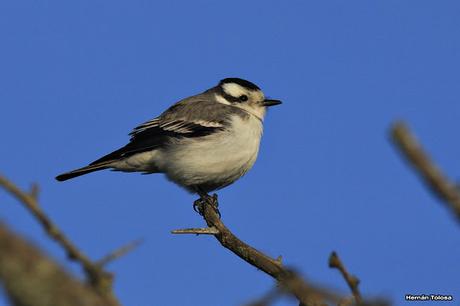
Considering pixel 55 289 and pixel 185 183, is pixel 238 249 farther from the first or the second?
pixel 55 289

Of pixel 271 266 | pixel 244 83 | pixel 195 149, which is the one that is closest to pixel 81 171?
pixel 195 149

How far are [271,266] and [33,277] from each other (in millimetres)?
3743

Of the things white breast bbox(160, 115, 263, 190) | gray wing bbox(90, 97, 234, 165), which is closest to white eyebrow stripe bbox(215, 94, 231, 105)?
gray wing bbox(90, 97, 234, 165)

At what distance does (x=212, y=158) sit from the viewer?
33.8ft

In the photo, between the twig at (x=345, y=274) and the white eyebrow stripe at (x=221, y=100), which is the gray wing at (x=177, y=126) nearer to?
the white eyebrow stripe at (x=221, y=100)

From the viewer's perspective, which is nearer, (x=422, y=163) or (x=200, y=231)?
(x=422, y=163)

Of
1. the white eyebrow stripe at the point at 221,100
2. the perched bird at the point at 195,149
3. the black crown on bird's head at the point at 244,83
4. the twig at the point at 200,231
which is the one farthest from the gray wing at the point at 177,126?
the twig at the point at 200,231

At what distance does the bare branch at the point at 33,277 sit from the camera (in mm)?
1456

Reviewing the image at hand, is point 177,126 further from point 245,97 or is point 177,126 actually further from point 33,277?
point 33,277

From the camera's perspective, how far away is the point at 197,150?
10.4m

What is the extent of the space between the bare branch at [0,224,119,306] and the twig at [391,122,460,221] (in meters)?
0.87

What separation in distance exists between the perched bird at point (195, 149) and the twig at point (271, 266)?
999 mm

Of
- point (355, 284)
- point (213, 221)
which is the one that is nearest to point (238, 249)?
point (213, 221)

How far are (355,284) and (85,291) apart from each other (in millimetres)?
1102
